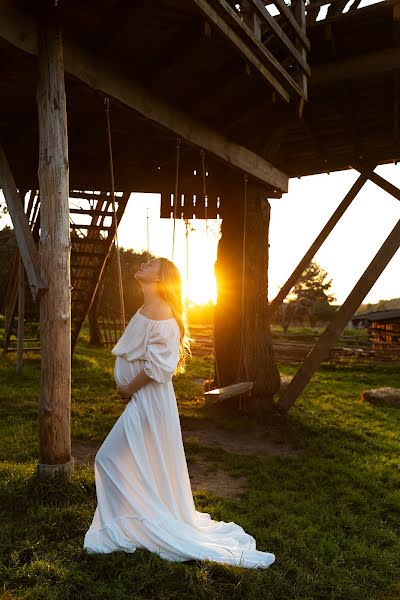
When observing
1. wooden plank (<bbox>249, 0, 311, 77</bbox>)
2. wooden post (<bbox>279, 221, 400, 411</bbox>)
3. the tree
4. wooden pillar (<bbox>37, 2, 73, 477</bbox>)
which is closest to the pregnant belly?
wooden pillar (<bbox>37, 2, 73, 477</bbox>)

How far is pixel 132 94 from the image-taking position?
618 centimetres

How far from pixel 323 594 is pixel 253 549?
0.63 m

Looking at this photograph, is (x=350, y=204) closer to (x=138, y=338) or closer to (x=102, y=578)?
(x=138, y=338)

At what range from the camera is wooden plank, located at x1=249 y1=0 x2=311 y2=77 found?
5.99 metres

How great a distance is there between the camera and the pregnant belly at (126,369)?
14.4 feet

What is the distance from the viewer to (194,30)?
5410 millimetres

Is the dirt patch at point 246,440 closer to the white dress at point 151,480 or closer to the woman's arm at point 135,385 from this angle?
the white dress at point 151,480

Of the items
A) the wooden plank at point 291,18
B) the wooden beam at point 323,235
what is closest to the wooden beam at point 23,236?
the wooden plank at point 291,18

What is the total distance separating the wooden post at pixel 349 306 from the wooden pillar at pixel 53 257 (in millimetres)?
5263

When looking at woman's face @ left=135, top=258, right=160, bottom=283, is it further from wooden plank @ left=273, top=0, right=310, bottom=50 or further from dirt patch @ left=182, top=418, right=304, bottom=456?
dirt patch @ left=182, top=418, right=304, bottom=456

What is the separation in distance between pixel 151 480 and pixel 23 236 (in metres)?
2.75

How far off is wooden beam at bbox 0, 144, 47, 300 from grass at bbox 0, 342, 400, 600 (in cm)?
179

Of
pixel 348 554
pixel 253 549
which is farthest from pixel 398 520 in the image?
pixel 253 549

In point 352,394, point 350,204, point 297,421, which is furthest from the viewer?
point 352,394
